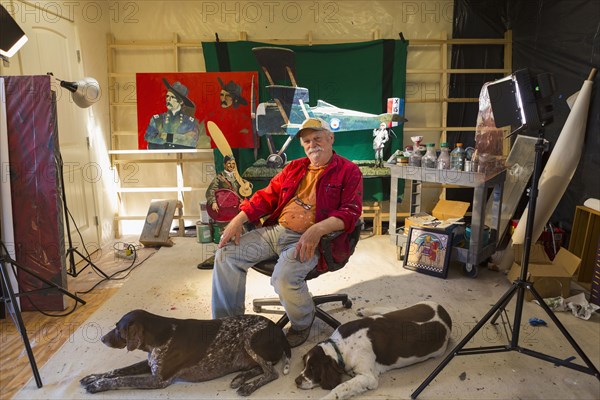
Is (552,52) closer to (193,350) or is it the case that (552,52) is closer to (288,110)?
(288,110)

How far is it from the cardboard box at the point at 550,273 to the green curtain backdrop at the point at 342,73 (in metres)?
1.76

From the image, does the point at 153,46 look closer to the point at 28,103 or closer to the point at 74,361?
the point at 28,103

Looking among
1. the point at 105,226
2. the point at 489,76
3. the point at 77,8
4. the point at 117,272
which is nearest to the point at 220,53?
the point at 77,8

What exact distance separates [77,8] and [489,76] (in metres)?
3.98

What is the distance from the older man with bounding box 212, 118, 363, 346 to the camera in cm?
230

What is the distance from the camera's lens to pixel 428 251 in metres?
3.56

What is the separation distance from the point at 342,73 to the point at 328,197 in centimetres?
248

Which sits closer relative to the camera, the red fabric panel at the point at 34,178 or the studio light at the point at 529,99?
the studio light at the point at 529,99

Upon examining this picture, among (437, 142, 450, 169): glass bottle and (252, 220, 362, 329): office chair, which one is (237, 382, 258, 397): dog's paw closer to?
(252, 220, 362, 329): office chair

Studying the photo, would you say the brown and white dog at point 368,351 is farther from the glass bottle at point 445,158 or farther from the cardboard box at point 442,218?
the glass bottle at point 445,158

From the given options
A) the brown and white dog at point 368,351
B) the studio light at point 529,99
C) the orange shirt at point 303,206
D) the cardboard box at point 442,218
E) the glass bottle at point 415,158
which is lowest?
the brown and white dog at point 368,351

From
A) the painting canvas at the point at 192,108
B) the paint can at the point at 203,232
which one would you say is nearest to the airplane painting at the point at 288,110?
the painting canvas at the point at 192,108

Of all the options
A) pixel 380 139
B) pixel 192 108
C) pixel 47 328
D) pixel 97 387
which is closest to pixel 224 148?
pixel 192 108

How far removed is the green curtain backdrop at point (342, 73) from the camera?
4.54 m
